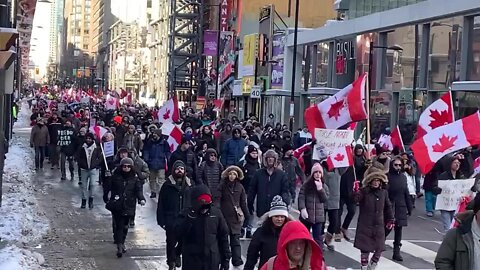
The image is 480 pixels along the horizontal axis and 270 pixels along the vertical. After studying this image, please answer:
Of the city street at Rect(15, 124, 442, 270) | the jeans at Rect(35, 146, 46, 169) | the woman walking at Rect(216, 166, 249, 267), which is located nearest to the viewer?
Answer: the woman walking at Rect(216, 166, 249, 267)

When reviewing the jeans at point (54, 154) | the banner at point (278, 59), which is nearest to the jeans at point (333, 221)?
the jeans at point (54, 154)

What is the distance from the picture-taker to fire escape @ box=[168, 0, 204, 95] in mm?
95500

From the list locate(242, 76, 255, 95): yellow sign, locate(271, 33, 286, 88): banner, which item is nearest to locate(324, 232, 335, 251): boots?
locate(271, 33, 286, 88): banner

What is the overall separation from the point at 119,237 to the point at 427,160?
4353 mm

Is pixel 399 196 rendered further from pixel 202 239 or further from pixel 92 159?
pixel 92 159

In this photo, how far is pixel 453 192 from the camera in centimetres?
1038

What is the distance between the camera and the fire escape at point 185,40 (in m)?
95.5

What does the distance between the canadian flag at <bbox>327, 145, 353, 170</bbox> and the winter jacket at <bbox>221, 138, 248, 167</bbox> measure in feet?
17.3

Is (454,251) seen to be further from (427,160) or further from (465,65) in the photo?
(465,65)

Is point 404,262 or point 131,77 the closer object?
point 404,262

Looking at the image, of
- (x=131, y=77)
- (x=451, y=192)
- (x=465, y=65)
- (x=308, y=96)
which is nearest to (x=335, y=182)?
(x=451, y=192)

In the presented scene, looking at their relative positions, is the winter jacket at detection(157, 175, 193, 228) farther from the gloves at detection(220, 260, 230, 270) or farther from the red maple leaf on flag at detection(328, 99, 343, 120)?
the red maple leaf on flag at detection(328, 99, 343, 120)

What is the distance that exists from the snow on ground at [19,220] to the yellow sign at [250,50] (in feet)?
94.3

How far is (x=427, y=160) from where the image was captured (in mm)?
11148
